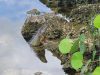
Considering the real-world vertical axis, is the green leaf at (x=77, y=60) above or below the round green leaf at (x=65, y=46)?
below

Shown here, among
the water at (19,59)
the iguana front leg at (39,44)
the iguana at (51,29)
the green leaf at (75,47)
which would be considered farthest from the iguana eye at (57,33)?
the green leaf at (75,47)

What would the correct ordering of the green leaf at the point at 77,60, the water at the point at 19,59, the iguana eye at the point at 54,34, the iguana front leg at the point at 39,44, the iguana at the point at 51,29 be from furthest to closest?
1. the iguana eye at the point at 54,34
2. the iguana at the point at 51,29
3. the iguana front leg at the point at 39,44
4. the water at the point at 19,59
5. the green leaf at the point at 77,60

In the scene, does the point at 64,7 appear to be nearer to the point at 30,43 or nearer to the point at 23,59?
the point at 30,43

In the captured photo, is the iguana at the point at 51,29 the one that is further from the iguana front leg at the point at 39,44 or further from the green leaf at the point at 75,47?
the green leaf at the point at 75,47

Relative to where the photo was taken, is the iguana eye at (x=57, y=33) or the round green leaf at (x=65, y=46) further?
the iguana eye at (x=57, y=33)

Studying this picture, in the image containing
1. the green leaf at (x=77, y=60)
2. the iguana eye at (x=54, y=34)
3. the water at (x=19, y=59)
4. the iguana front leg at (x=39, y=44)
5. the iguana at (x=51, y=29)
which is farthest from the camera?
the iguana eye at (x=54, y=34)

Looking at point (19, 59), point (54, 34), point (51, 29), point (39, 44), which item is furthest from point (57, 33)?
point (19, 59)

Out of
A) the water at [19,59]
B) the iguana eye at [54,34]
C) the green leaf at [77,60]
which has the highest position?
the iguana eye at [54,34]

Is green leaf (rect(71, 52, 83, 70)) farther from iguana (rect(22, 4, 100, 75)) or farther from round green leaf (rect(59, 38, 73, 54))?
iguana (rect(22, 4, 100, 75))
